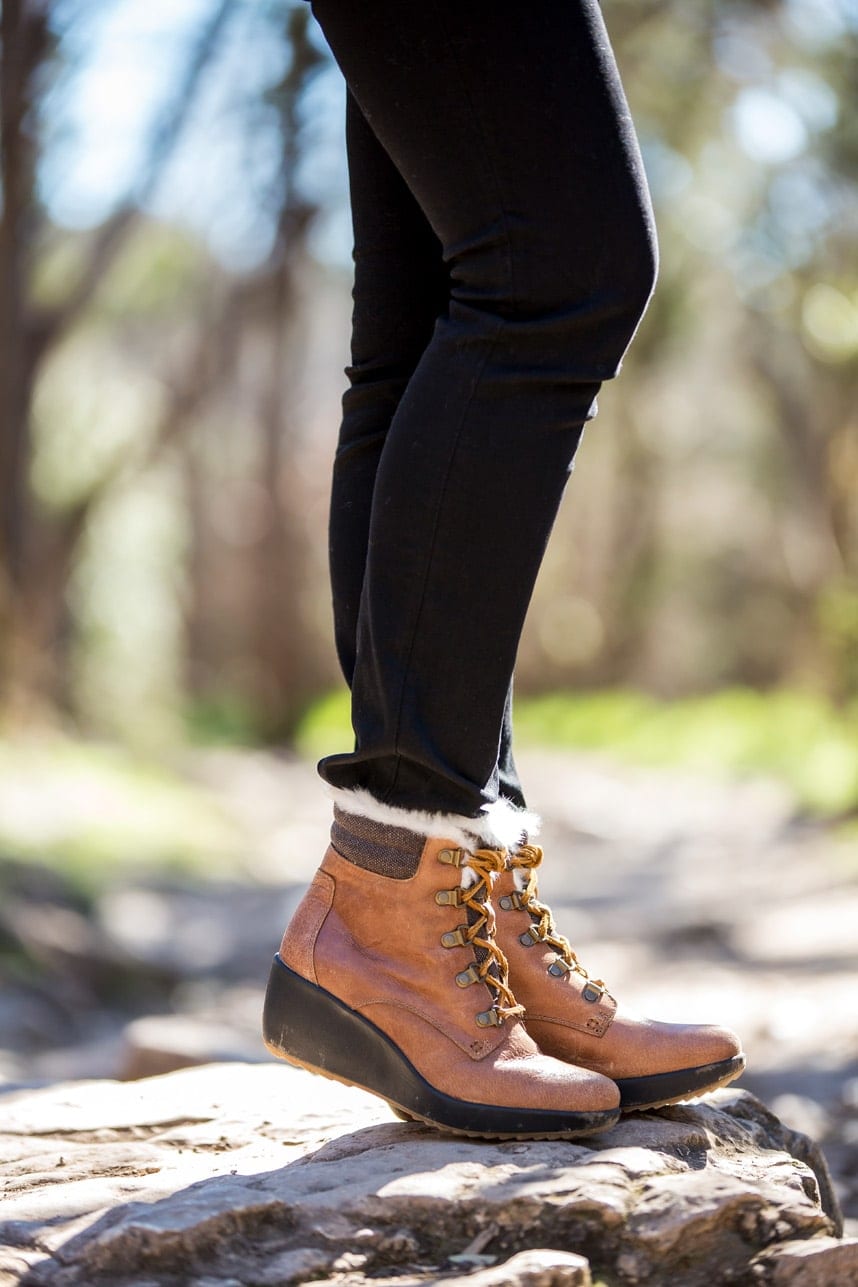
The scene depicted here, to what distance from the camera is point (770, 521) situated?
14.5m

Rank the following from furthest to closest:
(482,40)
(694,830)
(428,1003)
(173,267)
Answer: (173,267)
(694,830)
(428,1003)
(482,40)

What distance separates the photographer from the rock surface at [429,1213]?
1.00 meters

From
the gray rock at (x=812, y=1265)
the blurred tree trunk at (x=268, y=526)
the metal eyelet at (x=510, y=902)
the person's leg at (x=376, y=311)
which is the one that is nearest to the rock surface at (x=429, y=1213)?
the gray rock at (x=812, y=1265)

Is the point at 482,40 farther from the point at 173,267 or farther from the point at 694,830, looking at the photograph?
the point at 173,267

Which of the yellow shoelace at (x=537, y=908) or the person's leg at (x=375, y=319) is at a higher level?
the person's leg at (x=375, y=319)

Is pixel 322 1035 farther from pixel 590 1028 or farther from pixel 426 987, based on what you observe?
pixel 590 1028

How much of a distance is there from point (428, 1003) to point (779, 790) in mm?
6672

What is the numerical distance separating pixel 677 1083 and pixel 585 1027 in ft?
0.32

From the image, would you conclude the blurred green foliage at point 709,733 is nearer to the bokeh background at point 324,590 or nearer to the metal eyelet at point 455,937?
the bokeh background at point 324,590

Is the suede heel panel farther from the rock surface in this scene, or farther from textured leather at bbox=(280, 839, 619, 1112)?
the rock surface

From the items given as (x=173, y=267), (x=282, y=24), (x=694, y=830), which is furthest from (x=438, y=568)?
(x=173, y=267)

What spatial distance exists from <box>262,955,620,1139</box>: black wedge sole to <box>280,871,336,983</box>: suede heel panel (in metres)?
0.01

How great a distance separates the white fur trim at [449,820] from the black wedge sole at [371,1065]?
183 millimetres

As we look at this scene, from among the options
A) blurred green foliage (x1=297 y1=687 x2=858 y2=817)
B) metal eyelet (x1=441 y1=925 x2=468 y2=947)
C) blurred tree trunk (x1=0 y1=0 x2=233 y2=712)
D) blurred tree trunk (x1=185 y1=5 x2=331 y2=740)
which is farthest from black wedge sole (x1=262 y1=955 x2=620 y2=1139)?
blurred tree trunk (x1=185 y1=5 x2=331 y2=740)
